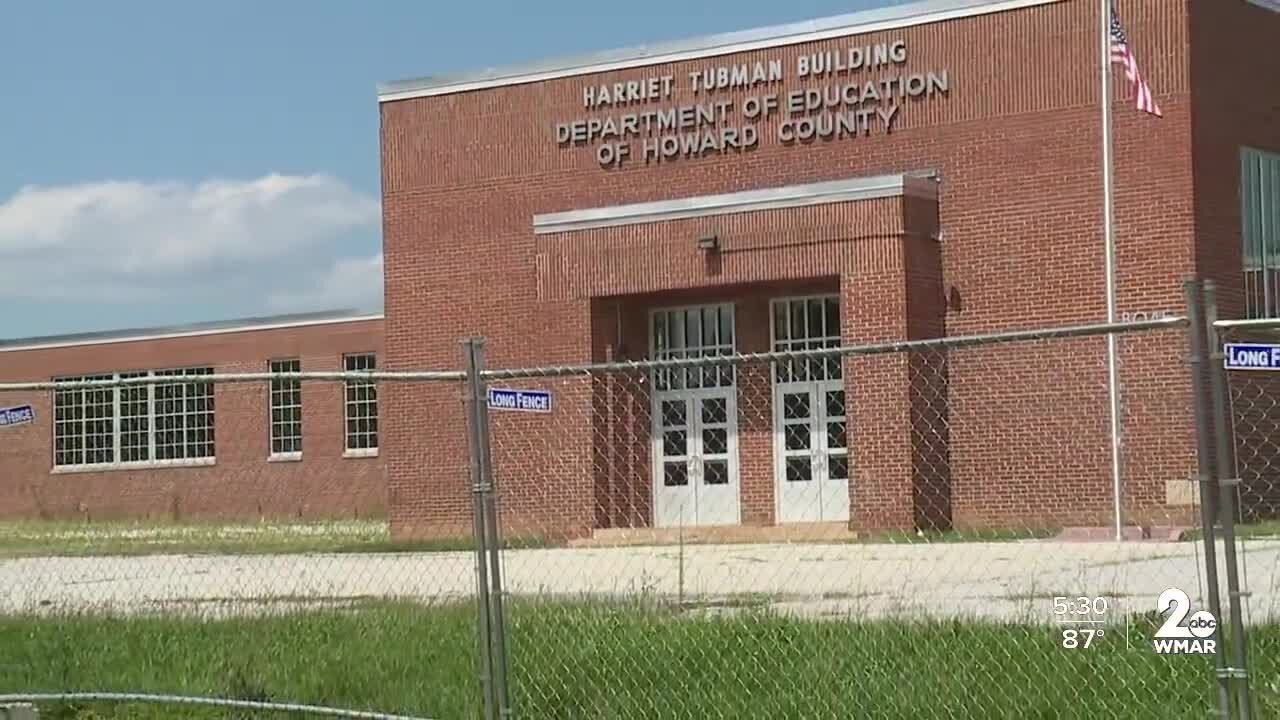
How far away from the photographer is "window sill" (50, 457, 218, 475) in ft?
41.7

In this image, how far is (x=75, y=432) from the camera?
65.5 feet

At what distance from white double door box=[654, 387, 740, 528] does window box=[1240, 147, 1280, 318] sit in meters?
7.82

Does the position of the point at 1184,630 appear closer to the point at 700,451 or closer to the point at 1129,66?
the point at 1129,66

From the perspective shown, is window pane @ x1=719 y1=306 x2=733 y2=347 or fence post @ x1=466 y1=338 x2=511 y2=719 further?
window pane @ x1=719 y1=306 x2=733 y2=347

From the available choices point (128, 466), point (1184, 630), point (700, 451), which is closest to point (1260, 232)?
point (700, 451)

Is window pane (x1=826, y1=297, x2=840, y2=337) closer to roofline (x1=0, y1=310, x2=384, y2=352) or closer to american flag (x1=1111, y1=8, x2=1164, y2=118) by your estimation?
american flag (x1=1111, y1=8, x2=1164, y2=118)

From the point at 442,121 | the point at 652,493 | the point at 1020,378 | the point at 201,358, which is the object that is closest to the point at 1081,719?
the point at 1020,378

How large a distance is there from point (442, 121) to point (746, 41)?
575 centimetres

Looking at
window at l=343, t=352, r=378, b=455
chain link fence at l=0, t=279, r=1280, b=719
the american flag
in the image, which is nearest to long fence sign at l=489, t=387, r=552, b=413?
chain link fence at l=0, t=279, r=1280, b=719

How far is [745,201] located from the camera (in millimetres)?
30109

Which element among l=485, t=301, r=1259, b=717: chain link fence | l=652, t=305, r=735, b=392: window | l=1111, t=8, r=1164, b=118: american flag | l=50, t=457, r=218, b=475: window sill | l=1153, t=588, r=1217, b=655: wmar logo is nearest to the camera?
l=1153, t=588, r=1217, b=655: wmar logo

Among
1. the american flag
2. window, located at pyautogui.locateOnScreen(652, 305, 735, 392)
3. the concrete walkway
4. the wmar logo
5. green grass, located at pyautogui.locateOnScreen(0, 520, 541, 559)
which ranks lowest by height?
the concrete walkway

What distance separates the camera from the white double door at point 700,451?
31.1 m

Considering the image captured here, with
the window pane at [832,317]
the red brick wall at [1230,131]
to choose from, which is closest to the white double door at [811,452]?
the window pane at [832,317]
